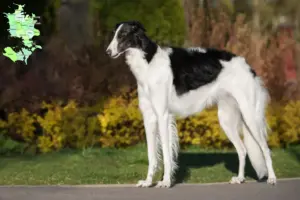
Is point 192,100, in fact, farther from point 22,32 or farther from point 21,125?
point 22,32

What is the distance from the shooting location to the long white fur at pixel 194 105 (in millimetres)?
8719

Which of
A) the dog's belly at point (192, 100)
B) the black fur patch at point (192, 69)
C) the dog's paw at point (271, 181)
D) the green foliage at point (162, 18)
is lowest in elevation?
the dog's paw at point (271, 181)

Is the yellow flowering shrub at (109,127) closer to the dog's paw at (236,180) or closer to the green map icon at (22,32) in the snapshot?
the green map icon at (22,32)

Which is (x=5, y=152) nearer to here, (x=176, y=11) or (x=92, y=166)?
(x=92, y=166)

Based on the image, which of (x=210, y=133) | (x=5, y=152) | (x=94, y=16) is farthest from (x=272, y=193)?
(x=94, y=16)

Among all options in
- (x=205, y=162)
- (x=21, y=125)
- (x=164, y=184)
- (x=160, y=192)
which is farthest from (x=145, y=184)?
(x=21, y=125)

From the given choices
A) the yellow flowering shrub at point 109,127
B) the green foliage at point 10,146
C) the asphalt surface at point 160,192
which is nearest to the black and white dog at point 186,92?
the asphalt surface at point 160,192

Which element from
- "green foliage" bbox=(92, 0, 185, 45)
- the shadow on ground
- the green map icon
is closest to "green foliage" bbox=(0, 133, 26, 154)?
the green map icon

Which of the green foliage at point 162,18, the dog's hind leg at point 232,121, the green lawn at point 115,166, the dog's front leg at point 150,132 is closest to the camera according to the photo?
the dog's front leg at point 150,132

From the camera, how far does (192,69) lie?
9.09 m

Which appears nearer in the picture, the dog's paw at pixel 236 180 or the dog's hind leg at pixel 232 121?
the dog's paw at pixel 236 180

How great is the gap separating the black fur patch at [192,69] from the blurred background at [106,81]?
11.8ft

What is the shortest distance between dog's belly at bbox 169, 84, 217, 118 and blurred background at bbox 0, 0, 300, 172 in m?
3.47

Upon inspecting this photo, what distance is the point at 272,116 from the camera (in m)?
12.8
